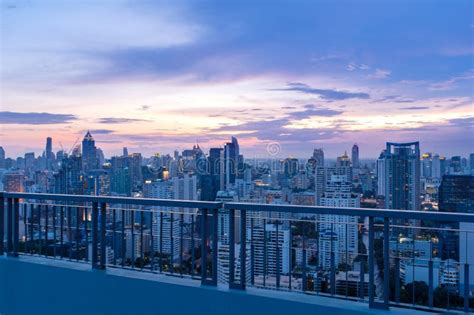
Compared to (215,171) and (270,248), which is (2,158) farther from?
(270,248)

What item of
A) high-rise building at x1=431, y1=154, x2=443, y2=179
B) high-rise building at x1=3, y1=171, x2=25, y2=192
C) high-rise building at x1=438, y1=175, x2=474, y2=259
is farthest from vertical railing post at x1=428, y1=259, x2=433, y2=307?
high-rise building at x1=3, y1=171, x2=25, y2=192

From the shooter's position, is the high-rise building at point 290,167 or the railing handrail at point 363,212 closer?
the railing handrail at point 363,212

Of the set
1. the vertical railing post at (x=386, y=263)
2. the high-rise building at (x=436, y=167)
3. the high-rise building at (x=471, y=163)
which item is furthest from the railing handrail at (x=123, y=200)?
the high-rise building at (x=471, y=163)

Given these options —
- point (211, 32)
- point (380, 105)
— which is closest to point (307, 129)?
point (380, 105)

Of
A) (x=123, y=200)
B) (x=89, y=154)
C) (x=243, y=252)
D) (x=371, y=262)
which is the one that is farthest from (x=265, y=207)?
(x=89, y=154)

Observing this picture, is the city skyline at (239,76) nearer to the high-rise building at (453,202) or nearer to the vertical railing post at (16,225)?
the high-rise building at (453,202)

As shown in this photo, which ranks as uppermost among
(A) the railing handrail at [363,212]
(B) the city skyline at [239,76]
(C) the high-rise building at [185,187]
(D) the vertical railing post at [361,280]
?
(B) the city skyline at [239,76]
